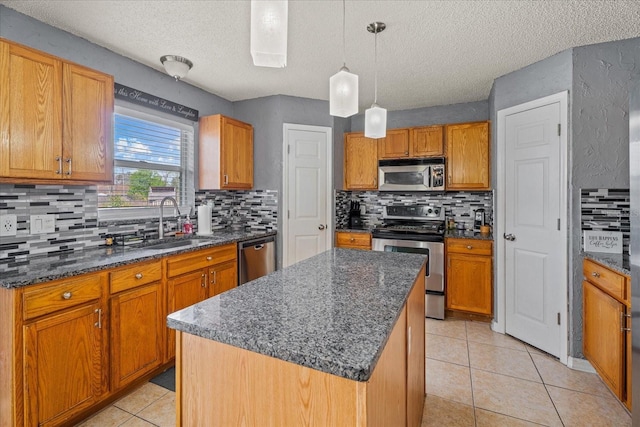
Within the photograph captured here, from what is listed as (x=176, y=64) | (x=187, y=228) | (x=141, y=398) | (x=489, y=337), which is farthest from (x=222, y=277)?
(x=489, y=337)

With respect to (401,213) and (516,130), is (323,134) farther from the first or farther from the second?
(516,130)

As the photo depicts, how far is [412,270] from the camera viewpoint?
5.48 feet

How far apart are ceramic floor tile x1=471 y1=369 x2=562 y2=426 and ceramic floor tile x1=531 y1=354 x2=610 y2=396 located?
166 mm

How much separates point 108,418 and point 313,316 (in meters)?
1.77

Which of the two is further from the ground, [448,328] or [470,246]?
[470,246]

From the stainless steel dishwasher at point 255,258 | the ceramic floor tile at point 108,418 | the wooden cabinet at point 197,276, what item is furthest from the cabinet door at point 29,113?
the stainless steel dishwasher at point 255,258

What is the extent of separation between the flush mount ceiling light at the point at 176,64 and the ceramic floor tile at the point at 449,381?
10.5 feet

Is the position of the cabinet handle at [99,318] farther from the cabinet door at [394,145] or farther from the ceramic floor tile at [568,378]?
the cabinet door at [394,145]

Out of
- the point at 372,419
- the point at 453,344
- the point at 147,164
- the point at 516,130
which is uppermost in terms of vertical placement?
the point at 516,130

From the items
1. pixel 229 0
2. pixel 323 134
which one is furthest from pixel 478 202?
pixel 229 0

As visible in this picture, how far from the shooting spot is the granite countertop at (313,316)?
2.65 feet

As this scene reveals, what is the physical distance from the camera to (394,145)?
407 cm

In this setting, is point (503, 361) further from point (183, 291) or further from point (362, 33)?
point (362, 33)

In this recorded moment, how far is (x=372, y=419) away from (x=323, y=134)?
3.44 meters
